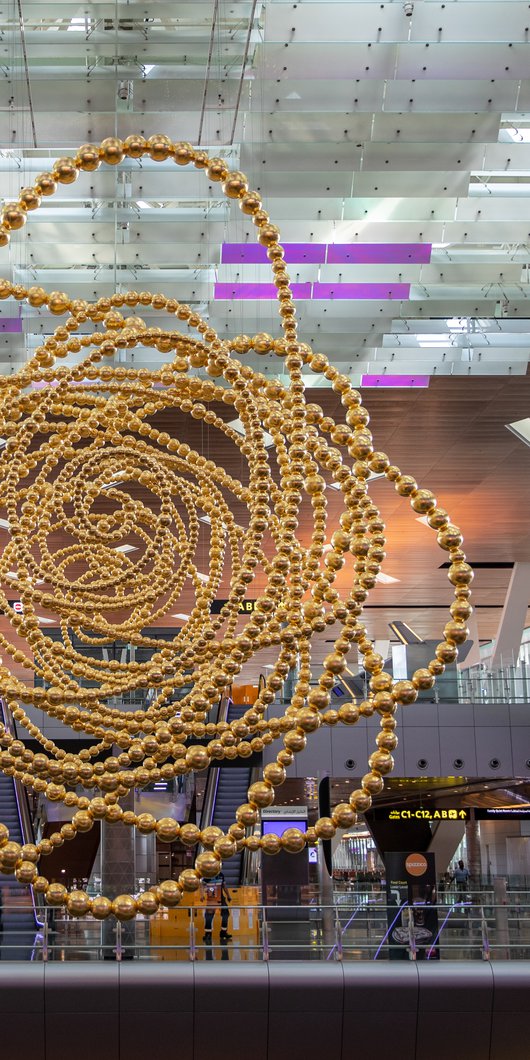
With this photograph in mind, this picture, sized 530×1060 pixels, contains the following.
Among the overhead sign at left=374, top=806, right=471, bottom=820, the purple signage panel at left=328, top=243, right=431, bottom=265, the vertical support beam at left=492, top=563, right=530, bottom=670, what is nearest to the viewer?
the purple signage panel at left=328, top=243, right=431, bottom=265

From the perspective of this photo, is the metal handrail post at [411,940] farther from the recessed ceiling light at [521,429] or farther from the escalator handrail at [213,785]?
the recessed ceiling light at [521,429]

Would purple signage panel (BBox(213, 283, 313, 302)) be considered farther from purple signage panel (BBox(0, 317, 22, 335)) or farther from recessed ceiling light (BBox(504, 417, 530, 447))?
recessed ceiling light (BBox(504, 417, 530, 447))

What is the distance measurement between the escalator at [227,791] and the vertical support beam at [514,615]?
697 cm

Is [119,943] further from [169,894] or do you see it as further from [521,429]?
[169,894]

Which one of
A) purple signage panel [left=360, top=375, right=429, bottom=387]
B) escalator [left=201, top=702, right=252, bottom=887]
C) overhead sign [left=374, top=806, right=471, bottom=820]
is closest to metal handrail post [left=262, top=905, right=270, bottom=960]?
escalator [left=201, top=702, right=252, bottom=887]

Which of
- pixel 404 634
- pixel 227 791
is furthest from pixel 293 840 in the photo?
pixel 404 634

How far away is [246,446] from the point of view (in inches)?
190

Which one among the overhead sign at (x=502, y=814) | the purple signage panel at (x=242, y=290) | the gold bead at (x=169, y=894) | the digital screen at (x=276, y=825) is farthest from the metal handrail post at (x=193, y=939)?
the overhead sign at (x=502, y=814)

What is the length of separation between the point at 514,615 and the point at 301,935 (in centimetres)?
1401

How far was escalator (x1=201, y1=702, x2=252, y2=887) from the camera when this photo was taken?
61.1ft

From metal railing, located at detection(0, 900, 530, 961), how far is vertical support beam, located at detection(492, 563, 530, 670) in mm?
11177

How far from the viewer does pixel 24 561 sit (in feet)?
18.3

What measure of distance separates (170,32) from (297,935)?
31.0ft

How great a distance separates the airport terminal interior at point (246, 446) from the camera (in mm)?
4305
